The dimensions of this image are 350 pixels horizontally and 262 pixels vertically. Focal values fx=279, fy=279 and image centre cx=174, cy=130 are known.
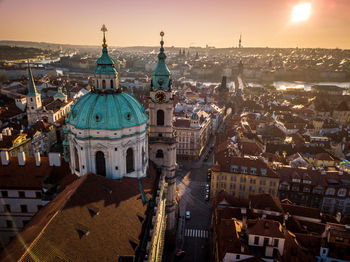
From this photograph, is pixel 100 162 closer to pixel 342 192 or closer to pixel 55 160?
pixel 55 160

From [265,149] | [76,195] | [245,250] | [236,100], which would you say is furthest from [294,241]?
[236,100]

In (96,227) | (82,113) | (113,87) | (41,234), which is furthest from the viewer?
(113,87)

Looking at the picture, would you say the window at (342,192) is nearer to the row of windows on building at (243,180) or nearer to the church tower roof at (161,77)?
the row of windows on building at (243,180)

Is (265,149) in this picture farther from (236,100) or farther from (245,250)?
(236,100)

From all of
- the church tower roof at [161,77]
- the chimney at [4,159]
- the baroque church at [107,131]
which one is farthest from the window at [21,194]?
the church tower roof at [161,77]

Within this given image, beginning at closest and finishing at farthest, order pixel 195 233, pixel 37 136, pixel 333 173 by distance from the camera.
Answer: pixel 195 233
pixel 333 173
pixel 37 136

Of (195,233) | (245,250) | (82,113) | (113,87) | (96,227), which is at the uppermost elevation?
(113,87)
